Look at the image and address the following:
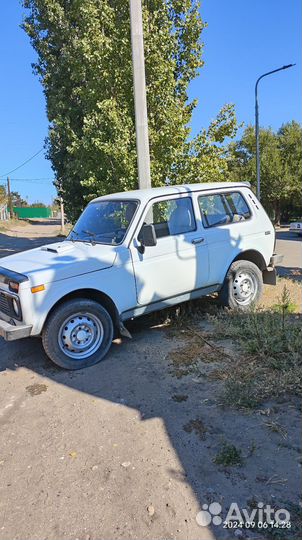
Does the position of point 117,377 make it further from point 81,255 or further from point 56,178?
point 56,178

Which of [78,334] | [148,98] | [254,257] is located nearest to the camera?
[78,334]

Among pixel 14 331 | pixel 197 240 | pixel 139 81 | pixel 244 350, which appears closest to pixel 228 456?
pixel 244 350

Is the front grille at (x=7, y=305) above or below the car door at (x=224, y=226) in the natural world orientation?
below

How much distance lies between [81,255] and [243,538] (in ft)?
10.7

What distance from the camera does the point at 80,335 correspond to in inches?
183

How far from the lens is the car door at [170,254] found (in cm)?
492

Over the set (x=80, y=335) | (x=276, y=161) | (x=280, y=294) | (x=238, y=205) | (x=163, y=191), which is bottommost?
(x=280, y=294)

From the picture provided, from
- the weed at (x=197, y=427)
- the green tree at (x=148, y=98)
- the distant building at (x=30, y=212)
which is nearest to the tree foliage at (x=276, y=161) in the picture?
the green tree at (x=148, y=98)

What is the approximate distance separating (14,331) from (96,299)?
3.47 ft

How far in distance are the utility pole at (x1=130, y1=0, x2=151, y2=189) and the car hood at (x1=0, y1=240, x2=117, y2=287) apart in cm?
279

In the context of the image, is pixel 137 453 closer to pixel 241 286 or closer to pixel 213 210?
pixel 241 286

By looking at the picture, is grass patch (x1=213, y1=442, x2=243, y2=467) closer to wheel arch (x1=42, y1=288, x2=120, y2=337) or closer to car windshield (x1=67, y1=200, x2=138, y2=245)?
wheel arch (x1=42, y1=288, x2=120, y2=337)

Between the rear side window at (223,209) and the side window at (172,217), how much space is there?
22cm

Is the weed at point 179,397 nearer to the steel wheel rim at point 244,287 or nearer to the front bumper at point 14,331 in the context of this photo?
the front bumper at point 14,331
